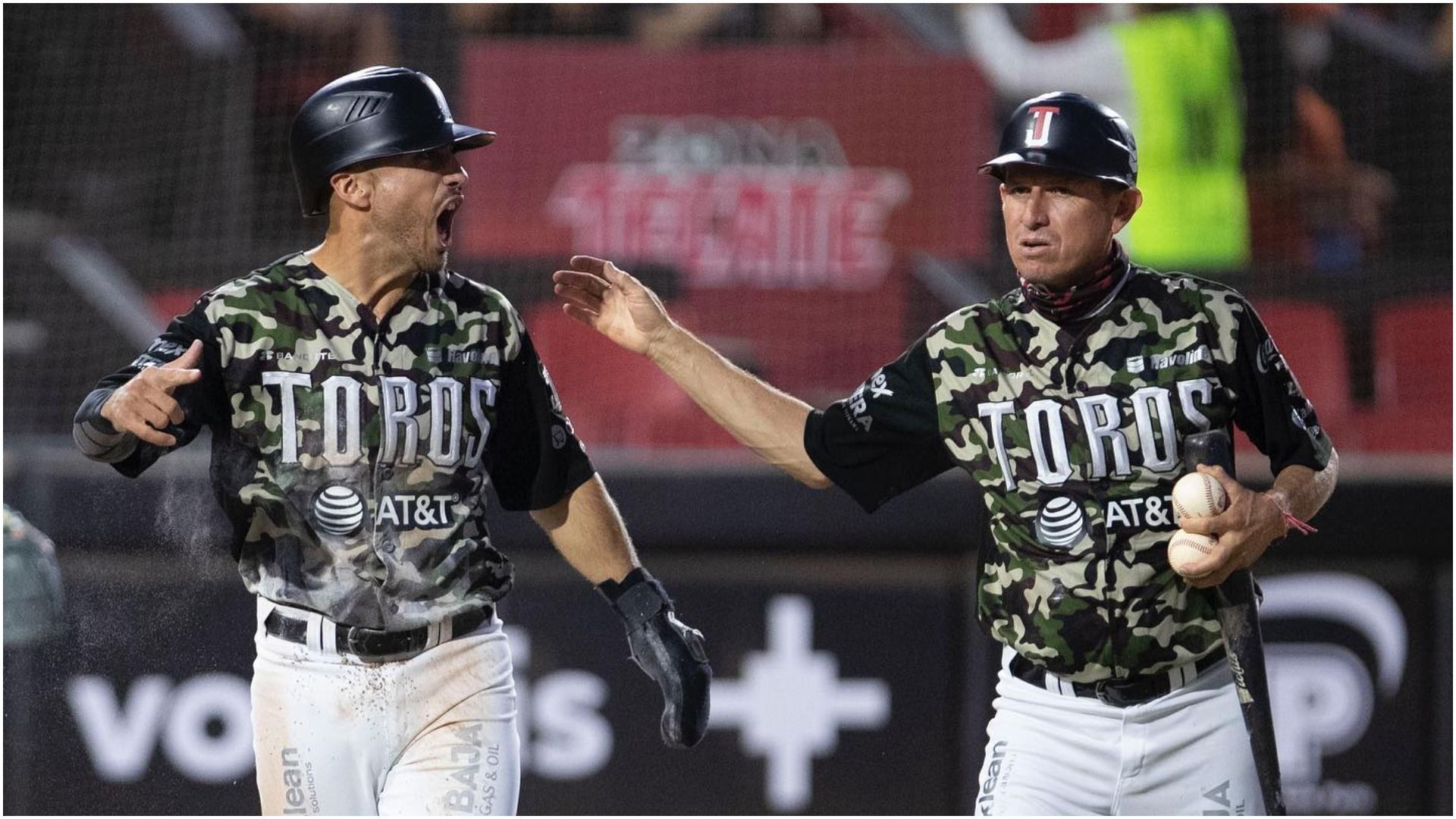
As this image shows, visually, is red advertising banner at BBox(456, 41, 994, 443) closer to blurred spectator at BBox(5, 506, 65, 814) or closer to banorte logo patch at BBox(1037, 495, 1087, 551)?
blurred spectator at BBox(5, 506, 65, 814)

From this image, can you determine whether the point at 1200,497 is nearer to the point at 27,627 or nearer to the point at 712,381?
the point at 712,381

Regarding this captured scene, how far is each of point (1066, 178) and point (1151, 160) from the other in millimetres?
4556

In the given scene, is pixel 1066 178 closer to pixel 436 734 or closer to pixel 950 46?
pixel 436 734

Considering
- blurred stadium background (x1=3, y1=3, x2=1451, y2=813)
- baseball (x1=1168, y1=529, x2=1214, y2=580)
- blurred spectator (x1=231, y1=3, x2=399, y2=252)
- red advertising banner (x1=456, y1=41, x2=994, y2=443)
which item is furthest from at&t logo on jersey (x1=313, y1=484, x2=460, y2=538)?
blurred spectator (x1=231, y1=3, x2=399, y2=252)

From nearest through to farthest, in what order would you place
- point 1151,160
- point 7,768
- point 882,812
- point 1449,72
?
point 7,768 → point 882,812 → point 1151,160 → point 1449,72

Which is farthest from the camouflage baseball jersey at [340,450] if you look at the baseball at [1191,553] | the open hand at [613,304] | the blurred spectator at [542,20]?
the blurred spectator at [542,20]

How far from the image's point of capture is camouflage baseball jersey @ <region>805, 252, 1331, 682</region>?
347 centimetres

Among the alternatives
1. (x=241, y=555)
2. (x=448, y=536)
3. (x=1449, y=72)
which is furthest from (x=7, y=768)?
(x=1449, y=72)

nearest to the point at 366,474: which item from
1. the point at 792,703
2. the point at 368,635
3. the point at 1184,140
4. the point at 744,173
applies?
the point at 368,635

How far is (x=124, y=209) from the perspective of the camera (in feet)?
26.9

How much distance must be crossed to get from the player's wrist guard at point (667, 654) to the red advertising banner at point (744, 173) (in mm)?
4179

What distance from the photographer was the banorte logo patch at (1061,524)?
3.51m

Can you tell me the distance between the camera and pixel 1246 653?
3453 mm

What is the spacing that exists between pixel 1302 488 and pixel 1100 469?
15.1 inches
